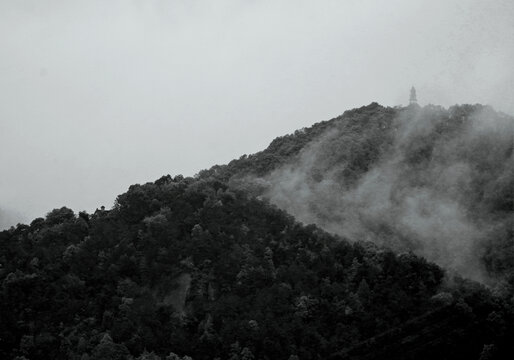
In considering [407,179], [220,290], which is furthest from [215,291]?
[407,179]

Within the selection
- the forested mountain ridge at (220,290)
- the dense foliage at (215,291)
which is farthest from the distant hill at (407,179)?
the dense foliage at (215,291)

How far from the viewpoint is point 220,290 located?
59.9 m

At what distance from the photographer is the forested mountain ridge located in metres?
53.5

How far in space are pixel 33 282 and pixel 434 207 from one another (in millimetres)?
40063

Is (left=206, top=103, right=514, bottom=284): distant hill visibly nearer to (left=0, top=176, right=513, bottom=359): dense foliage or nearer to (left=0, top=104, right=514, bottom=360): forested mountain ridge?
(left=0, top=104, right=514, bottom=360): forested mountain ridge

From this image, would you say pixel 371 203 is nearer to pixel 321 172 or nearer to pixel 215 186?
pixel 321 172

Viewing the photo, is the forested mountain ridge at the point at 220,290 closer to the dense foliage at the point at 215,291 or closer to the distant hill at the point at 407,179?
the dense foliage at the point at 215,291

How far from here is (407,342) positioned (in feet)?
175

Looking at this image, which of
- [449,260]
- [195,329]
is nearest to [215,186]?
[195,329]

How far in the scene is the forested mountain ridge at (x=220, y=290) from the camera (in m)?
53.5

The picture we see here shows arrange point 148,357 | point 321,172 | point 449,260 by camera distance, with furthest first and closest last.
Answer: point 321,172, point 449,260, point 148,357

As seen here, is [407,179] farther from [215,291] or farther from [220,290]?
[215,291]

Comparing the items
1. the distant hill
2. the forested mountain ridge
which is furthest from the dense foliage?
the distant hill

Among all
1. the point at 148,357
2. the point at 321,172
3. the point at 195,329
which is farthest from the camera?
the point at 321,172
